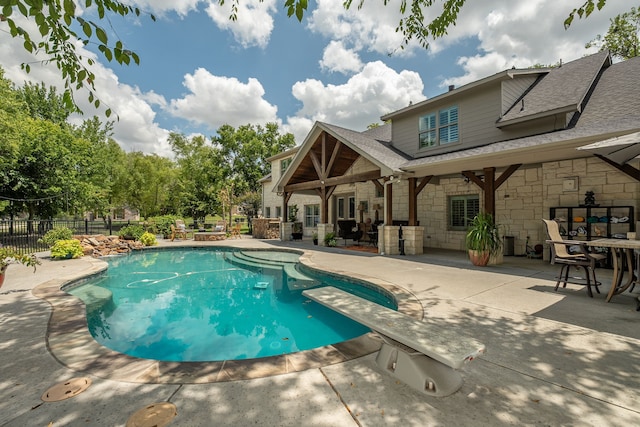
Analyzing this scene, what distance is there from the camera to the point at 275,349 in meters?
3.89

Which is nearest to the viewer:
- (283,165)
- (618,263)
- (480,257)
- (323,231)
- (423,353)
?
(423,353)

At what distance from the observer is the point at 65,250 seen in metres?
9.23

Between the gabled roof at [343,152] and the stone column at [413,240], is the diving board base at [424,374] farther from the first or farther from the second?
the stone column at [413,240]

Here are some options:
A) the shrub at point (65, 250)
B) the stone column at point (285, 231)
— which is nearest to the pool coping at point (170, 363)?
the shrub at point (65, 250)

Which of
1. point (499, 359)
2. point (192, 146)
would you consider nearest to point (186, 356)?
point (499, 359)

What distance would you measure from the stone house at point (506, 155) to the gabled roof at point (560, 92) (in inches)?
1.4

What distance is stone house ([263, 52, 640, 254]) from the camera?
7.23m

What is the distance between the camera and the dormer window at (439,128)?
34.1ft

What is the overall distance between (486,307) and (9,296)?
814cm

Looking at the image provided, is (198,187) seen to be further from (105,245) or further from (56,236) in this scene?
(56,236)

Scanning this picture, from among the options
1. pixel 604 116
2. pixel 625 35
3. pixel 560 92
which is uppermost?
pixel 625 35

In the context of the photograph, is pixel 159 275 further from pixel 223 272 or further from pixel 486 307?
pixel 486 307

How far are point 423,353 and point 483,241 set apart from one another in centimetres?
642

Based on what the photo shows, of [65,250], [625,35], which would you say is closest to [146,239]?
[65,250]
